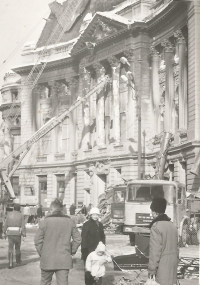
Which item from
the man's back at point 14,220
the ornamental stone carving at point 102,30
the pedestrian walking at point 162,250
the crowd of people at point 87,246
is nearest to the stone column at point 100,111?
the ornamental stone carving at point 102,30

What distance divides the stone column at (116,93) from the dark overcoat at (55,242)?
147ft

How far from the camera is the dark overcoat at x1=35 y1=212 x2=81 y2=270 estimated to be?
10.5 metres

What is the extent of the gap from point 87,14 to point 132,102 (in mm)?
14116

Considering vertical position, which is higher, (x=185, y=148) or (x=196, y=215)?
(x=185, y=148)

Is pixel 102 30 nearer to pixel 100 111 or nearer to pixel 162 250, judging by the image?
pixel 100 111

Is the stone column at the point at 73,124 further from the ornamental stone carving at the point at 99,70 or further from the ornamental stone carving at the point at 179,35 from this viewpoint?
the ornamental stone carving at the point at 179,35

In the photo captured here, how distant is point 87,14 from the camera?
64125mm

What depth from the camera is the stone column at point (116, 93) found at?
5612 centimetres

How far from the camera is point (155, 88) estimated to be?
5262 centimetres

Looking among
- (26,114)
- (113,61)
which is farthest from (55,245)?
(26,114)

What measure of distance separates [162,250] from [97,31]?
1986 inches

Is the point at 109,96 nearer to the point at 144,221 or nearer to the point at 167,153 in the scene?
the point at 167,153

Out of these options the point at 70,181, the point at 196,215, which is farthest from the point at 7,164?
the point at 196,215

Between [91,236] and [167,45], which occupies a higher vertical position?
[167,45]
